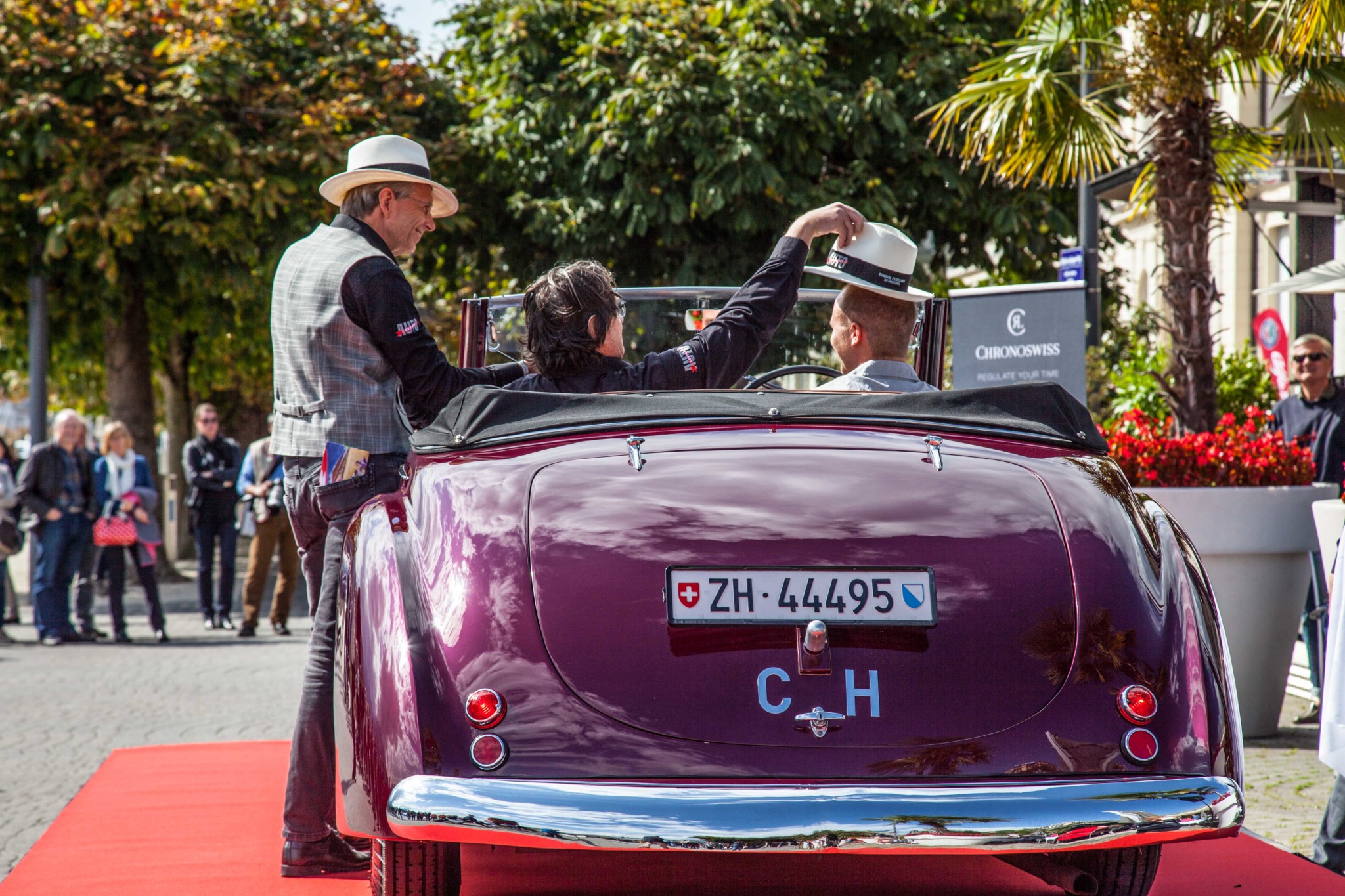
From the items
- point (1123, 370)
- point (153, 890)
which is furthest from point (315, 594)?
point (1123, 370)

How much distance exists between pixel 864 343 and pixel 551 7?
39.9 feet

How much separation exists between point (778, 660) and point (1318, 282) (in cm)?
663

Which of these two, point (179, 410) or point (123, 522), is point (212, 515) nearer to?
point (123, 522)

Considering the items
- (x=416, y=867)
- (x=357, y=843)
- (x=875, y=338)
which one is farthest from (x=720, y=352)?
(x=357, y=843)

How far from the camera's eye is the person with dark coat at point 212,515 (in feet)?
39.4

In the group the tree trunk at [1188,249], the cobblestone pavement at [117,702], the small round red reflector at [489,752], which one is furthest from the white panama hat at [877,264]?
the tree trunk at [1188,249]

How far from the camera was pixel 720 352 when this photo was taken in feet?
11.7

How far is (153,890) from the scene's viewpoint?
11.5ft

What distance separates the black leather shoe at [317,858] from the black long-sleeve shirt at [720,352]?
1.34 metres

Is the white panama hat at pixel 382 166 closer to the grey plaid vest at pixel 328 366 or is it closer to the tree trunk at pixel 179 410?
the grey plaid vest at pixel 328 366

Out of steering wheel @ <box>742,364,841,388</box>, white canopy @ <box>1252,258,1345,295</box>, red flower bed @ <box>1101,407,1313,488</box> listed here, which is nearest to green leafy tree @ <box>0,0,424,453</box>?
white canopy @ <box>1252,258,1345,295</box>

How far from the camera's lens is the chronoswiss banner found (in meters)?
8.66

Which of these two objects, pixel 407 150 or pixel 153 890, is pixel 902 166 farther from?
pixel 153 890

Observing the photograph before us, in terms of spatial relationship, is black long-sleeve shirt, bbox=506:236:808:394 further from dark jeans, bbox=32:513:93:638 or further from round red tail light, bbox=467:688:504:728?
dark jeans, bbox=32:513:93:638
